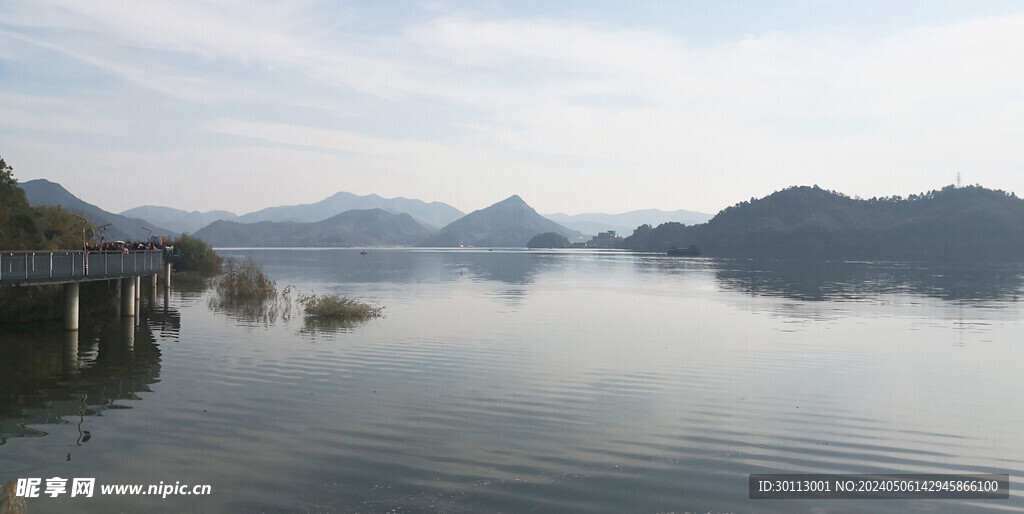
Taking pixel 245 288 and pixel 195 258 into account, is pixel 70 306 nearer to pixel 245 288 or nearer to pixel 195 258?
pixel 245 288

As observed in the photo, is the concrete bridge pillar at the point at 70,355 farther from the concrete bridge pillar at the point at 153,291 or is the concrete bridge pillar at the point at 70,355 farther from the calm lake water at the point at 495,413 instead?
the concrete bridge pillar at the point at 153,291

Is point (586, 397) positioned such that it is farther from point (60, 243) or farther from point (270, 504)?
point (60, 243)

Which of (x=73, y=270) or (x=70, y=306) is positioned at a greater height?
(x=73, y=270)

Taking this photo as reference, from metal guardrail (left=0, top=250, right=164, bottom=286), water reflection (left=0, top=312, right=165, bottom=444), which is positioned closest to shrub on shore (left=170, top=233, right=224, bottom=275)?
metal guardrail (left=0, top=250, right=164, bottom=286)

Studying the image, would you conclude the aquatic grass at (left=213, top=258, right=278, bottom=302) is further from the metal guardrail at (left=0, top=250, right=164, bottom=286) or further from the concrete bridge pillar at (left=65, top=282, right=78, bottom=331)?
the concrete bridge pillar at (left=65, top=282, right=78, bottom=331)

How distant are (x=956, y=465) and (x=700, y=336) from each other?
23083 mm

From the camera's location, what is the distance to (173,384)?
2347cm

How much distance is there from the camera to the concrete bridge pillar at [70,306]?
35406 millimetres

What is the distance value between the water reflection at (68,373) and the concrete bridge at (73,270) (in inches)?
98.5

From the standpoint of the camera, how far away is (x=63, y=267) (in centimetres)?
3347

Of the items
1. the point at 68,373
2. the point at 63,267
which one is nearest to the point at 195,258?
the point at 63,267

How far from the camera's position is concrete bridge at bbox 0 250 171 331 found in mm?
29719

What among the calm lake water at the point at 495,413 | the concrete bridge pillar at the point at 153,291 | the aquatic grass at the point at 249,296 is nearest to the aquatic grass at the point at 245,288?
the aquatic grass at the point at 249,296

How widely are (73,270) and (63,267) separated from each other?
3.58ft
